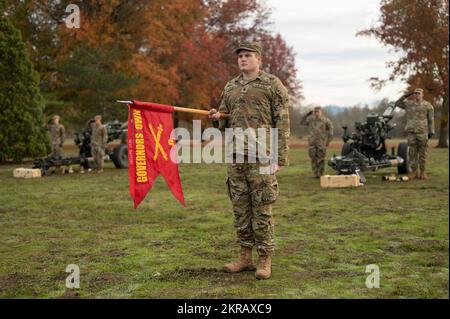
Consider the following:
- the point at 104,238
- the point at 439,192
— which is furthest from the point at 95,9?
the point at 104,238

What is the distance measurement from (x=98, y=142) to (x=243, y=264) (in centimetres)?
1252

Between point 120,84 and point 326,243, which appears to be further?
point 120,84

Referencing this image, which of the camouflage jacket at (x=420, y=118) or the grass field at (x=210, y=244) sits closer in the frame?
the grass field at (x=210, y=244)

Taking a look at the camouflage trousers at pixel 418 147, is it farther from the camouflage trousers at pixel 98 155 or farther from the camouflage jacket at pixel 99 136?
the camouflage trousers at pixel 98 155

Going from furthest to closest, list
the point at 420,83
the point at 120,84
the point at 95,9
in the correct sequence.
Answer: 1. the point at 420,83
2. the point at 95,9
3. the point at 120,84

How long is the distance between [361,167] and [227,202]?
457cm

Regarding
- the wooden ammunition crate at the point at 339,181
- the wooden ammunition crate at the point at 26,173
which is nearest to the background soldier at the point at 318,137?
the wooden ammunition crate at the point at 339,181

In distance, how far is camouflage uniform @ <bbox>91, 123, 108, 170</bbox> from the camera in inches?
689

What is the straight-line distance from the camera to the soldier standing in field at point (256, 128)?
5.63 meters

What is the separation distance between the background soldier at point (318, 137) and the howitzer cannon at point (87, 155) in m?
6.61

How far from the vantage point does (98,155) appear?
17922mm

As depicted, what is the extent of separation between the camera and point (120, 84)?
24.9m
